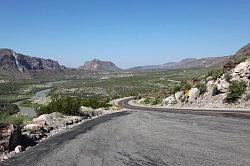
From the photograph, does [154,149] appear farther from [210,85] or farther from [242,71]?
[210,85]

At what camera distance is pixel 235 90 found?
4081cm

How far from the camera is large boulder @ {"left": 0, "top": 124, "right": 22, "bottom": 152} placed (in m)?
21.9

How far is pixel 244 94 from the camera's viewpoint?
40156 millimetres

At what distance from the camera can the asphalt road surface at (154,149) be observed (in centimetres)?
1512

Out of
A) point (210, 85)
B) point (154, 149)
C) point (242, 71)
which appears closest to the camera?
point (154, 149)

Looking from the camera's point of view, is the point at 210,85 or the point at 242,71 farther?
the point at 210,85

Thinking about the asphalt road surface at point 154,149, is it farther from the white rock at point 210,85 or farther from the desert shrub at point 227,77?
the white rock at point 210,85

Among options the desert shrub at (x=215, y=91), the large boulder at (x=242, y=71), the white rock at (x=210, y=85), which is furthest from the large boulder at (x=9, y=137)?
the white rock at (x=210, y=85)

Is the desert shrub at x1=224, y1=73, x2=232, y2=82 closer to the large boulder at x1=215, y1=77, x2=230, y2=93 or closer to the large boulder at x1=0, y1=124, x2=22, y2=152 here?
the large boulder at x1=215, y1=77, x2=230, y2=93

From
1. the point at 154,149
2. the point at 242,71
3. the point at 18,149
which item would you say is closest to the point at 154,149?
the point at 154,149

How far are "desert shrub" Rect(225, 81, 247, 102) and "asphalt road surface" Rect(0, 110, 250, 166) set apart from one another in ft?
54.3

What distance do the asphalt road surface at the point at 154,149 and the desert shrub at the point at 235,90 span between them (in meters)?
16.5

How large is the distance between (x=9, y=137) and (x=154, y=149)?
9.26 meters

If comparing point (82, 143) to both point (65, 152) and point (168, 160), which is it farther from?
point (168, 160)
